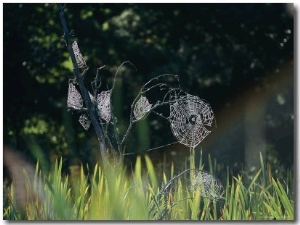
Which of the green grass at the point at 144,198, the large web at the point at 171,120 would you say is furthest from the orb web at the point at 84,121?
the green grass at the point at 144,198

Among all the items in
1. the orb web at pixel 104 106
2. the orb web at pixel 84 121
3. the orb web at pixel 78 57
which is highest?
the orb web at pixel 78 57

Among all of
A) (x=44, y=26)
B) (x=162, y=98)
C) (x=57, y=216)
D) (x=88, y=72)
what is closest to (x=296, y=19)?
(x=162, y=98)

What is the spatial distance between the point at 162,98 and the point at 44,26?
2.83 feet

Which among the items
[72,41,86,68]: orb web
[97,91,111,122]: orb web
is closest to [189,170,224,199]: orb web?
[97,91,111,122]: orb web

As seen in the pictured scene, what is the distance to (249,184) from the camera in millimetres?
3545

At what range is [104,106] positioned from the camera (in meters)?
3.54

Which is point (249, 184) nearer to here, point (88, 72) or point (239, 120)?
point (239, 120)

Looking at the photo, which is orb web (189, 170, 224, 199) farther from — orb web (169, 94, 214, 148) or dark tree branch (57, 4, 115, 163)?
dark tree branch (57, 4, 115, 163)

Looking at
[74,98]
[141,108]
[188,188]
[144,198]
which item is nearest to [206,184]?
[188,188]

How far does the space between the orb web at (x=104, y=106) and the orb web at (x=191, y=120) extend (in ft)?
1.09

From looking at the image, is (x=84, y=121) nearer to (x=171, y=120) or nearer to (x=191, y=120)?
(x=171, y=120)

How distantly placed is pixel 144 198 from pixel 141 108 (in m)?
0.49

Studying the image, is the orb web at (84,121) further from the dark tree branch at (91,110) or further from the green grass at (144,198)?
the green grass at (144,198)

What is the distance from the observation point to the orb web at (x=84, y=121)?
353 centimetres
